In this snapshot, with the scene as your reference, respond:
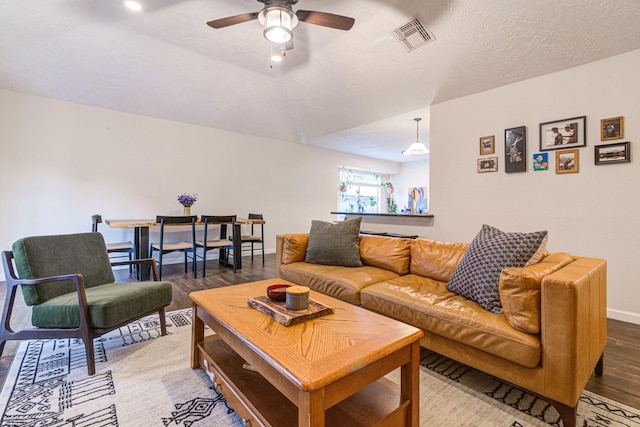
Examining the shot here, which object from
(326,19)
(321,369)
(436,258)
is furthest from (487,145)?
(321,369)

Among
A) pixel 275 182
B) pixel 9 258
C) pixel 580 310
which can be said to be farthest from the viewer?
pixel 275 182

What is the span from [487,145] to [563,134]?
0.69 m

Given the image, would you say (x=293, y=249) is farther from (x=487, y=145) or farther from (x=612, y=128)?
(x=612, y=128)

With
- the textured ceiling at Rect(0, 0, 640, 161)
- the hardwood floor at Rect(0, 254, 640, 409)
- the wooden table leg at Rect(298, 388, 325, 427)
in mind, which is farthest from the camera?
the textured ceiling at Rect(0, 0, 640, 161)

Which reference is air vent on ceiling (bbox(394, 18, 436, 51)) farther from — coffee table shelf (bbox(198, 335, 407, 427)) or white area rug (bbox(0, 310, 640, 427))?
coffee table shelf (bbox(198, 335, 407, 427))

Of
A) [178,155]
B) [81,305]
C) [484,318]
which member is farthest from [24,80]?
[484,318]

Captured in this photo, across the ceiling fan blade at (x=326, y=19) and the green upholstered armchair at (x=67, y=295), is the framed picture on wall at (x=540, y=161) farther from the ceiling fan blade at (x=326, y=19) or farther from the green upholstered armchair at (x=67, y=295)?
the green upholstered armchair at (x=67, y=295)

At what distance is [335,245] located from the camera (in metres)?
2.81

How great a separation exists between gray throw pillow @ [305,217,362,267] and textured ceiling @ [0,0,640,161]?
199cm

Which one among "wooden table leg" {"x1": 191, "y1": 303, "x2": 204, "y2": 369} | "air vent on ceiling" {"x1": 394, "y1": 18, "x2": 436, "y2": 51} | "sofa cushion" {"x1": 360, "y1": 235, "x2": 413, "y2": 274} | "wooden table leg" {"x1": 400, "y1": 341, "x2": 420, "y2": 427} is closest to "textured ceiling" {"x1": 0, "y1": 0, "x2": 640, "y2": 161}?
"air vent on ceiling" {"x1": 394, "y1": 18, "x2": 436, "y2": 51}

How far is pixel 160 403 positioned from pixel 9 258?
1.39 m

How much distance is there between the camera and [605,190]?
105 inches

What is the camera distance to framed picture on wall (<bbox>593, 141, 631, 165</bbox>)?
2.57m

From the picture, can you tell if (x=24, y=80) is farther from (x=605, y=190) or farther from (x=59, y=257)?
(x=605, y=190)
